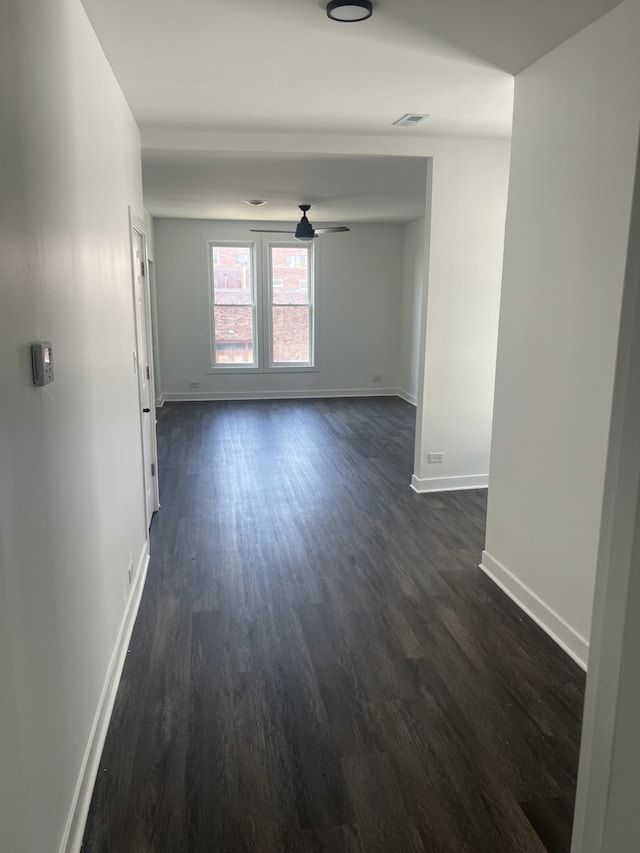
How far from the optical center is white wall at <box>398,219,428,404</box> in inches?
343

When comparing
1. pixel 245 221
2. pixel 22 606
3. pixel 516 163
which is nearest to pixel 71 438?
pixel 22 606

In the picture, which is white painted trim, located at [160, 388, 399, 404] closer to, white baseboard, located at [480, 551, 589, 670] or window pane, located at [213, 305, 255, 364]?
window pane, located at [213, 305, 255, 364]

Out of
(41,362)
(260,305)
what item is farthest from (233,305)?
(41,362)

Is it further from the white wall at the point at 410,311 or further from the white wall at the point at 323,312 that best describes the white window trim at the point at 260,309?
the white wall at the point at 410,311

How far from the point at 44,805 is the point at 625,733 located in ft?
4.44

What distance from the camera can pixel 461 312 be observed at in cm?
477

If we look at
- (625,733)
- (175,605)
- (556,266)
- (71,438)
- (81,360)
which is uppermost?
(556,266)

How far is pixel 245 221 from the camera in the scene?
885cm

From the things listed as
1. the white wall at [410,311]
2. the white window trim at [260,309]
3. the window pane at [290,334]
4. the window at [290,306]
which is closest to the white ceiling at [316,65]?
the white wall at [410,311]

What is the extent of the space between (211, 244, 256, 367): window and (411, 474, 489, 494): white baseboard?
4.91 metres

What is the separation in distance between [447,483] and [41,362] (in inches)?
159

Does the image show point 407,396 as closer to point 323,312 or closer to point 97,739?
point 323,312

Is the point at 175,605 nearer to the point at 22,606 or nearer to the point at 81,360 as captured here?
the point at 81,360

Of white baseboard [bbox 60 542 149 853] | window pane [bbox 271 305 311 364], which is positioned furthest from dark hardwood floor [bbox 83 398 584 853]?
window pane [bbox 271 305 311 364]
